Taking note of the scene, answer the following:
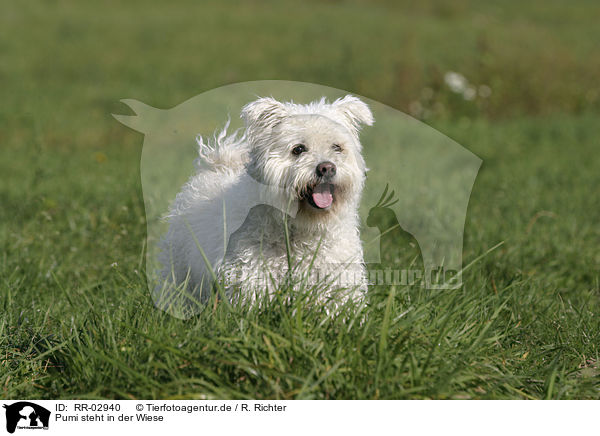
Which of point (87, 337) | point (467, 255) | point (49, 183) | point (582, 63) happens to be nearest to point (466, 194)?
point (467, 255)

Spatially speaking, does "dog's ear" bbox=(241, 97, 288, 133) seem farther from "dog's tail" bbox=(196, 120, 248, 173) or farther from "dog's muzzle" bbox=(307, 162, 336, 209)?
"dog's tail" bbox=(196, 120, 248, 173)

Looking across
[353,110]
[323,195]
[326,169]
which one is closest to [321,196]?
[323,195]

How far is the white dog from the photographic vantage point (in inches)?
150

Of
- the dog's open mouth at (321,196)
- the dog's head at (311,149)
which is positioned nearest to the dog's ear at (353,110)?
the dog's head at (311,149)

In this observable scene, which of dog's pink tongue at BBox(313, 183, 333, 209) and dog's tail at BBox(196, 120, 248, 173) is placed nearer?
dog's pink tongue at BBox(313, 183, 333, 209)

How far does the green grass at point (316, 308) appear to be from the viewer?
3.36 m

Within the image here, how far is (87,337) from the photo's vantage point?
356 cm

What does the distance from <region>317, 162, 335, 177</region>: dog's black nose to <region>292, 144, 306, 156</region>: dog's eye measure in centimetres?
17

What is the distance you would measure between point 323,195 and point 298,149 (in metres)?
0.31

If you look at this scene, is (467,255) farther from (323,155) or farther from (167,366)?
(167,366)
